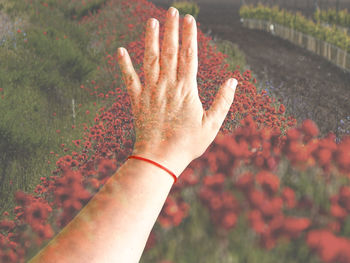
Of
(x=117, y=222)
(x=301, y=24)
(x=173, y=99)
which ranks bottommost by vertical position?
(x=301, y=24)

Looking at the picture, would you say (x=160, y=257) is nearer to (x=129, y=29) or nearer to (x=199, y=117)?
(x=199, y=117)

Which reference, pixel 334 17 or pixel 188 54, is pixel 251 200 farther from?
pixel 334 17

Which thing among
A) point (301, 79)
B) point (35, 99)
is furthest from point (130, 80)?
point (301, 79)

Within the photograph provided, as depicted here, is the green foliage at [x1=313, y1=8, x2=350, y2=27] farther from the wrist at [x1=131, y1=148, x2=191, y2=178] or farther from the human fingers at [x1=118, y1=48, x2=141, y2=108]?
the wrist at [x1=131, y1=148, x2=191, y2=178]

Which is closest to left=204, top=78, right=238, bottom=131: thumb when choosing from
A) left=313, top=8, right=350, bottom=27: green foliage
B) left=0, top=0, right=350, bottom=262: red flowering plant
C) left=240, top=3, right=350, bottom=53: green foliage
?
left=0, top=0, right=350, bottom=262: red flowering plant

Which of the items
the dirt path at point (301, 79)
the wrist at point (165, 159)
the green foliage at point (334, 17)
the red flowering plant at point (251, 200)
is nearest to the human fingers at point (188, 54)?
the wrist at point (165, 159)

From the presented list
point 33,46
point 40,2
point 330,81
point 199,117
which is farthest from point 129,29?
point 199,117
